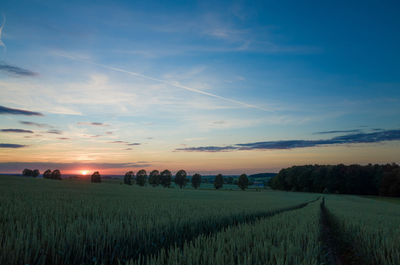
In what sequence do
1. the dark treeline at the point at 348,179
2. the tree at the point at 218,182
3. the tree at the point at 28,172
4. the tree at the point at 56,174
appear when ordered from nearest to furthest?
1. the dark treeline at the point at 348,179
2. the tree at the point at 218,182
3. the tree at the point at 56,174
4. the tree at the point at 28,172

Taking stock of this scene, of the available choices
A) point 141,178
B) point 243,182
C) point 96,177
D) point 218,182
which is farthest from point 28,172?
point 243,182

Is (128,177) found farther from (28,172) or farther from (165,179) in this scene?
(28,172)

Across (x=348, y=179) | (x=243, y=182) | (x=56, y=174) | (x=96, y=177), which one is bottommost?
(x=243, y=182)

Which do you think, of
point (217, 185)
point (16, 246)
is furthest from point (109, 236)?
point (217, 185)

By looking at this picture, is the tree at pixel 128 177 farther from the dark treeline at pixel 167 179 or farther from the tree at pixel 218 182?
the tree at pixel 218 182

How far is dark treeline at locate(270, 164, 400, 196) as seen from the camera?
7594cm

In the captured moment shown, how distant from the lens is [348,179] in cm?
8806

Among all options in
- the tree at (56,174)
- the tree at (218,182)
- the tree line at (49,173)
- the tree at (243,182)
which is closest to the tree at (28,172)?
the tree line at (49,173)

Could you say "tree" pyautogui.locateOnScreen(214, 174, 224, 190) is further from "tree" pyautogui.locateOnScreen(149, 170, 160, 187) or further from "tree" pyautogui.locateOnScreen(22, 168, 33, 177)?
"tree" pyautogui.locateOnScreen(22, 168, 33, 177)

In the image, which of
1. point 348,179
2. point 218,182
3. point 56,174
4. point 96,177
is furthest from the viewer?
point 56,174

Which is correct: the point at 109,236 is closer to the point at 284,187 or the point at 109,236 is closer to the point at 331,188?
the point at 331,188

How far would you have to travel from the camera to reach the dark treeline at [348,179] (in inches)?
2990

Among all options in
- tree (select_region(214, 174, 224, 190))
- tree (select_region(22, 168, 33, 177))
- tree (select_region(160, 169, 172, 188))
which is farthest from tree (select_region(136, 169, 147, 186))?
tree (select_region(22, 168, 33, 177))

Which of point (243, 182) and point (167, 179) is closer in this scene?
point (243, 182)
